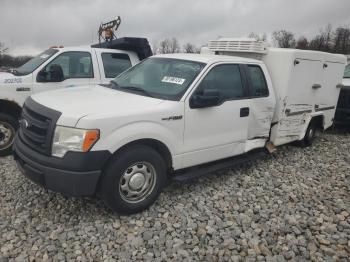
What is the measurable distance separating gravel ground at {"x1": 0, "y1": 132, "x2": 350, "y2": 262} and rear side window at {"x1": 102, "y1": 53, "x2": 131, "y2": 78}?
2.71 metres

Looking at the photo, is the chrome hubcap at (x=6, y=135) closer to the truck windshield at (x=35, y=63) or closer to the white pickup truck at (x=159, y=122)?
the truck windshield at (x=35, y=63)

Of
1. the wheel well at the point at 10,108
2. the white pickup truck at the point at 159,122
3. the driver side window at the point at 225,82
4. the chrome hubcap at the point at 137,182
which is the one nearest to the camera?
the white pickup truck at the point at 159,122

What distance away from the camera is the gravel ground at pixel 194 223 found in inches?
136

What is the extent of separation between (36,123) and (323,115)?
230 inches

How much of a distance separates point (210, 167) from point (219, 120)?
2.30ft

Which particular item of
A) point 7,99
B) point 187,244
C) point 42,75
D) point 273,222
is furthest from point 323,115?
point 7,99

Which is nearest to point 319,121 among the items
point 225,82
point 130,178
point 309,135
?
point 309,135

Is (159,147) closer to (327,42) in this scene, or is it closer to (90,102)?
(90,102)

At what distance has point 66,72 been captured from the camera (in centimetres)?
652

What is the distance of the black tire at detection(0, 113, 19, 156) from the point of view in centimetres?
582

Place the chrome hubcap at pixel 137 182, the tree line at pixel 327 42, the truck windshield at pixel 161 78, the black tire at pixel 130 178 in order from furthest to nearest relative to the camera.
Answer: the tree line at pixel 327 42 < the truck windshield at pixel 161 78 < the chrome hubcap at pixel 137 182 < the black tire at pixel 130 178

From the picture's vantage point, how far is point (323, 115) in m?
7.29

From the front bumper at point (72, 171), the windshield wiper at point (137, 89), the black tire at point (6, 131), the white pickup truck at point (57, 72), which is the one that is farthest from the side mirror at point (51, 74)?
the front bumper at point (72, 171)

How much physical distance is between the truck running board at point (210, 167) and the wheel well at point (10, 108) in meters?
3.25
